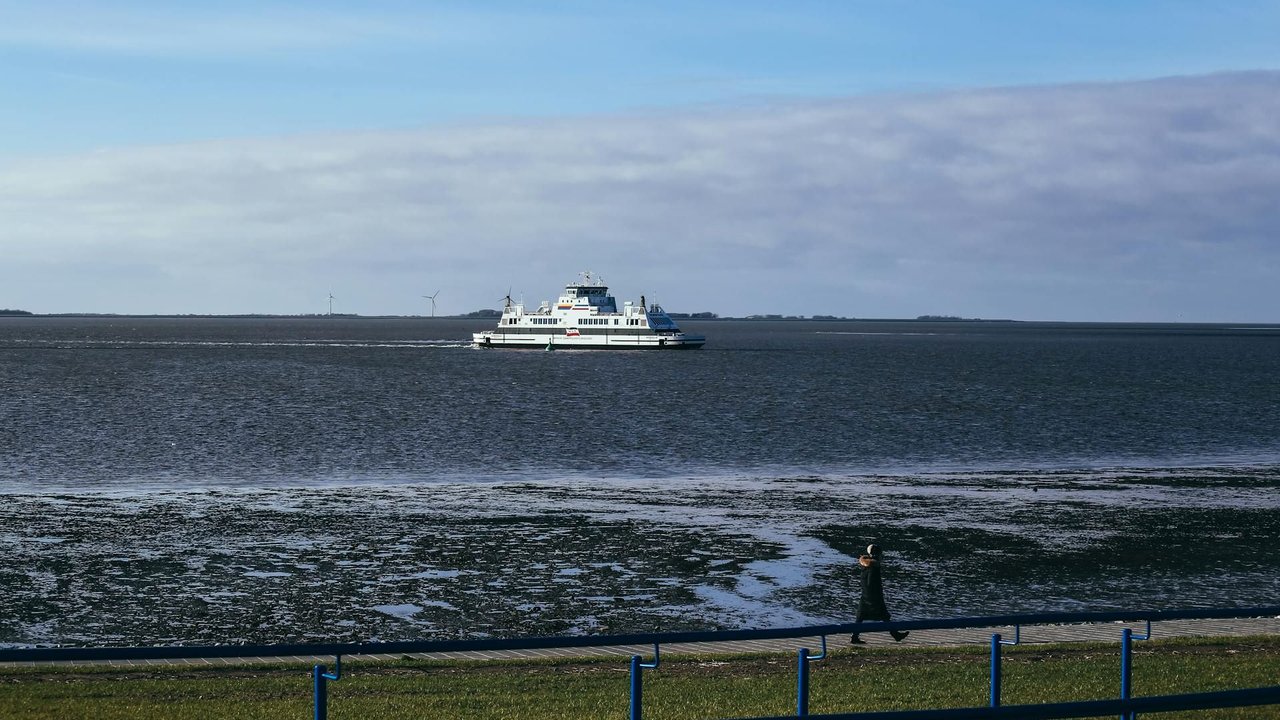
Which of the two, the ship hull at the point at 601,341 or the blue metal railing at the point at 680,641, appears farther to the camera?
the ship hull at the point at 601,341

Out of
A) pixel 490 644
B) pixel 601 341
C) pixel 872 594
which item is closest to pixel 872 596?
pixel 872 594

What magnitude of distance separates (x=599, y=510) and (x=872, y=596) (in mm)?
18334

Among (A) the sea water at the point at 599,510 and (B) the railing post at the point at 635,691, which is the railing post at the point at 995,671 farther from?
(A) the sea water at the point at 599,510

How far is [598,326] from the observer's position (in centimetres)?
17612

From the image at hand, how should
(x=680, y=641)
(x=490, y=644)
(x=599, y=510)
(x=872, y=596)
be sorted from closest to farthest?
(x=490, y=644)
(x=680, y=641)
(x=872, y=596)
(x=599, y=510)

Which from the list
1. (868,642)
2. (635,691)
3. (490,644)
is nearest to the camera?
(490,644)

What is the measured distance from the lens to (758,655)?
1741cm

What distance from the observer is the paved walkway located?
17656 mm

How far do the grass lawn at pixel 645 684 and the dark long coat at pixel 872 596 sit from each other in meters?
1.50

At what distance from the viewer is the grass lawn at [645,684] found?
14.2 meters

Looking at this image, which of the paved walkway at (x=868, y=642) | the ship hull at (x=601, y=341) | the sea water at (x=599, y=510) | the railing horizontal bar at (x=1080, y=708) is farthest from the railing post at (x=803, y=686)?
the ship hull at (x=601, y=341)

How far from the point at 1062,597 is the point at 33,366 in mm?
130854

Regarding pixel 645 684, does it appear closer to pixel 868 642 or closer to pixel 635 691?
pixel 635 691

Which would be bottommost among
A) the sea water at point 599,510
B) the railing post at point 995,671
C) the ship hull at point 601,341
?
the sea water at point 599,510
